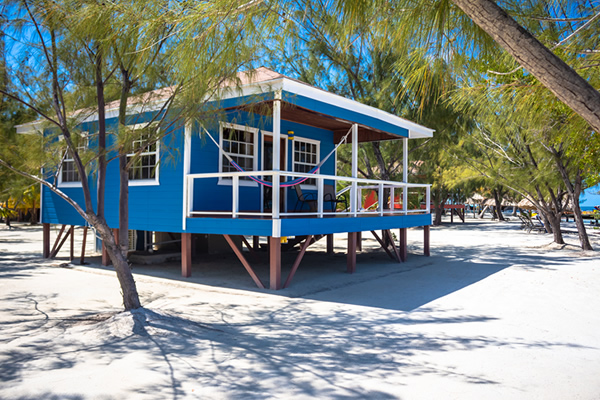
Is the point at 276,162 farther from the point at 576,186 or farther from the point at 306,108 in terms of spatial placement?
the point at 576,186

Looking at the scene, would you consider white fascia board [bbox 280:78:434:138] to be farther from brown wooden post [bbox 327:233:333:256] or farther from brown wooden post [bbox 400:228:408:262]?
brown wooden post [bbox 327:233:333:256]

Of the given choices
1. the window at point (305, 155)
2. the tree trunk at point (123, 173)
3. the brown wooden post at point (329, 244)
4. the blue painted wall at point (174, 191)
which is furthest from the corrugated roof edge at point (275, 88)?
the brown wooden post at point (329, 244)

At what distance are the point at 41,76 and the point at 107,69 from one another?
0.75 metres

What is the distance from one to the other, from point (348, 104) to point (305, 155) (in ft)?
8.60

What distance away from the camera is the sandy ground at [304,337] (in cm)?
372

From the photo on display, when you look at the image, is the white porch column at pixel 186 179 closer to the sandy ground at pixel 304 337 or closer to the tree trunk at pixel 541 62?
the sandy ground at pixel 304 337

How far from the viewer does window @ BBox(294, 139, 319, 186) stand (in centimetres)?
1177

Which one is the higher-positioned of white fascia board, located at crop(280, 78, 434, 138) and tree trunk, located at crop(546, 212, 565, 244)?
white fascia board, located at crop(280, 78, 434, 138)

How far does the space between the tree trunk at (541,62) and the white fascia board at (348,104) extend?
4.78 m

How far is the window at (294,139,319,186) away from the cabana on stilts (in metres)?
0.03

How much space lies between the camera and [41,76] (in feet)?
18.7

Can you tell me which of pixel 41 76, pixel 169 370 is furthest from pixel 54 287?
pixel 169 370

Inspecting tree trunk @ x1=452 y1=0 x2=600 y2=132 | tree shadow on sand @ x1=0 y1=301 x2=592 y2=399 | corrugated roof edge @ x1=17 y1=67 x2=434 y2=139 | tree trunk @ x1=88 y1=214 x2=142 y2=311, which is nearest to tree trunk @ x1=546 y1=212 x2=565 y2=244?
corrugated roof edge @ x1=17 y1=67 x2=434 y2=139

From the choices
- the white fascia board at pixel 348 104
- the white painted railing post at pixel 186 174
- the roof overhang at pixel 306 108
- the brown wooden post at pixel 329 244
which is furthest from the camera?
the brown wooden post at pixel 329 244
